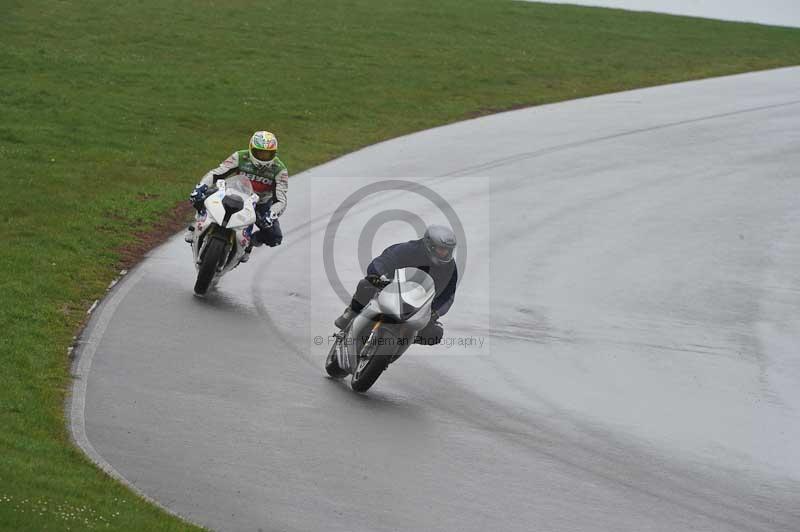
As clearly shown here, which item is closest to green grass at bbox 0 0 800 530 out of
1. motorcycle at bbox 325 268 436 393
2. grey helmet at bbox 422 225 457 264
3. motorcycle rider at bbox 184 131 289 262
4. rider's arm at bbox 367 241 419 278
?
motorcycle rider at bbox 184 131 289 262

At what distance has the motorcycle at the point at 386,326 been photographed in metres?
11.2

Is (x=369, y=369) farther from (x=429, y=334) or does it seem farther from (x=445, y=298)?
(x=445, y=298)

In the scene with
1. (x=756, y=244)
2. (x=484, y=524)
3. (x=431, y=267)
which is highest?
(x=431, y=267)

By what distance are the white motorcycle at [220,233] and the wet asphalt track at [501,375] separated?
38 cm

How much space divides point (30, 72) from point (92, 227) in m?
12.0

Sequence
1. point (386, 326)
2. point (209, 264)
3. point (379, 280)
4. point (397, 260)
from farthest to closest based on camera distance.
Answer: point (209, 264)
point (397, 260)
point (379, 280)
point (386, 326)

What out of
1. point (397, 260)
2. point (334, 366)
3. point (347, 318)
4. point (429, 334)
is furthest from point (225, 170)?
point (429, 334)

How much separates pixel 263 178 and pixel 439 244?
15.9ft

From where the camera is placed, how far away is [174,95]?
→ 28.0m

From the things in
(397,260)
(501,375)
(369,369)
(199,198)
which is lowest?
(501,375)

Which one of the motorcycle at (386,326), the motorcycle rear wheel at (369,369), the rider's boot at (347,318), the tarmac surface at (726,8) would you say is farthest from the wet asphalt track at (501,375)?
the tarmac surface at (726,8)

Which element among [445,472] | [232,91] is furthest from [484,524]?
[232,91]

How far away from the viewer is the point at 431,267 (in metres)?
11.9

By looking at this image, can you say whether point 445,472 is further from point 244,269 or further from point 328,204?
point 328,204
